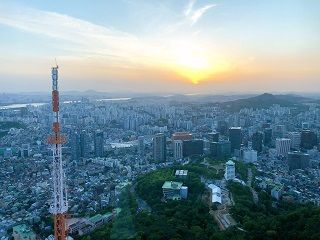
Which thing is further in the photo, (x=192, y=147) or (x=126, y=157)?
(x=126, y=157)

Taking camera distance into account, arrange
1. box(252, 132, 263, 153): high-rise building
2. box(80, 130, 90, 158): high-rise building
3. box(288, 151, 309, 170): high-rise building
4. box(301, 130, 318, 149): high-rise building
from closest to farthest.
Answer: box(288, 151, 309, 170): high-rise building → box(80, 130, 90, 158): high-rise building → box(252, 132, 263, 153): high-rise building → box(301, 130, 318, 149): high-rise building

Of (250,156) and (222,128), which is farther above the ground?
(222,128)

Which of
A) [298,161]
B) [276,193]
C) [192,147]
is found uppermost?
[192,147]

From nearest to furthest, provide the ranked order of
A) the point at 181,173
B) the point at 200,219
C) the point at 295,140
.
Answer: the point at 200,219, the point at 181,173, the point at 295,140

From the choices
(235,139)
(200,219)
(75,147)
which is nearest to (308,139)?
(235,139)

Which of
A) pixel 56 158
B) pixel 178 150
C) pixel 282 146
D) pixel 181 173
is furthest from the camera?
pixel 282 146

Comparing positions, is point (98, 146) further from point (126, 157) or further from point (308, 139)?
point (308, 139)

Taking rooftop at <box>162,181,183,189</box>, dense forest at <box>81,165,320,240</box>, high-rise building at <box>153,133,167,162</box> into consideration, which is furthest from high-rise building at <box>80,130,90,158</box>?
rooftop at <box>162,181,183,189</box>

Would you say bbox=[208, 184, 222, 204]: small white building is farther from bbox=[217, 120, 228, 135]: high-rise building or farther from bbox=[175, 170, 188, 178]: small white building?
bbox=[217, 120, 228, 135]: high-rise building

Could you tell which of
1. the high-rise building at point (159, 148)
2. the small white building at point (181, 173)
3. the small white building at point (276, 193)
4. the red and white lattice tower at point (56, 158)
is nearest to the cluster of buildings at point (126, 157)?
the high-rise building at point (159, 148)
